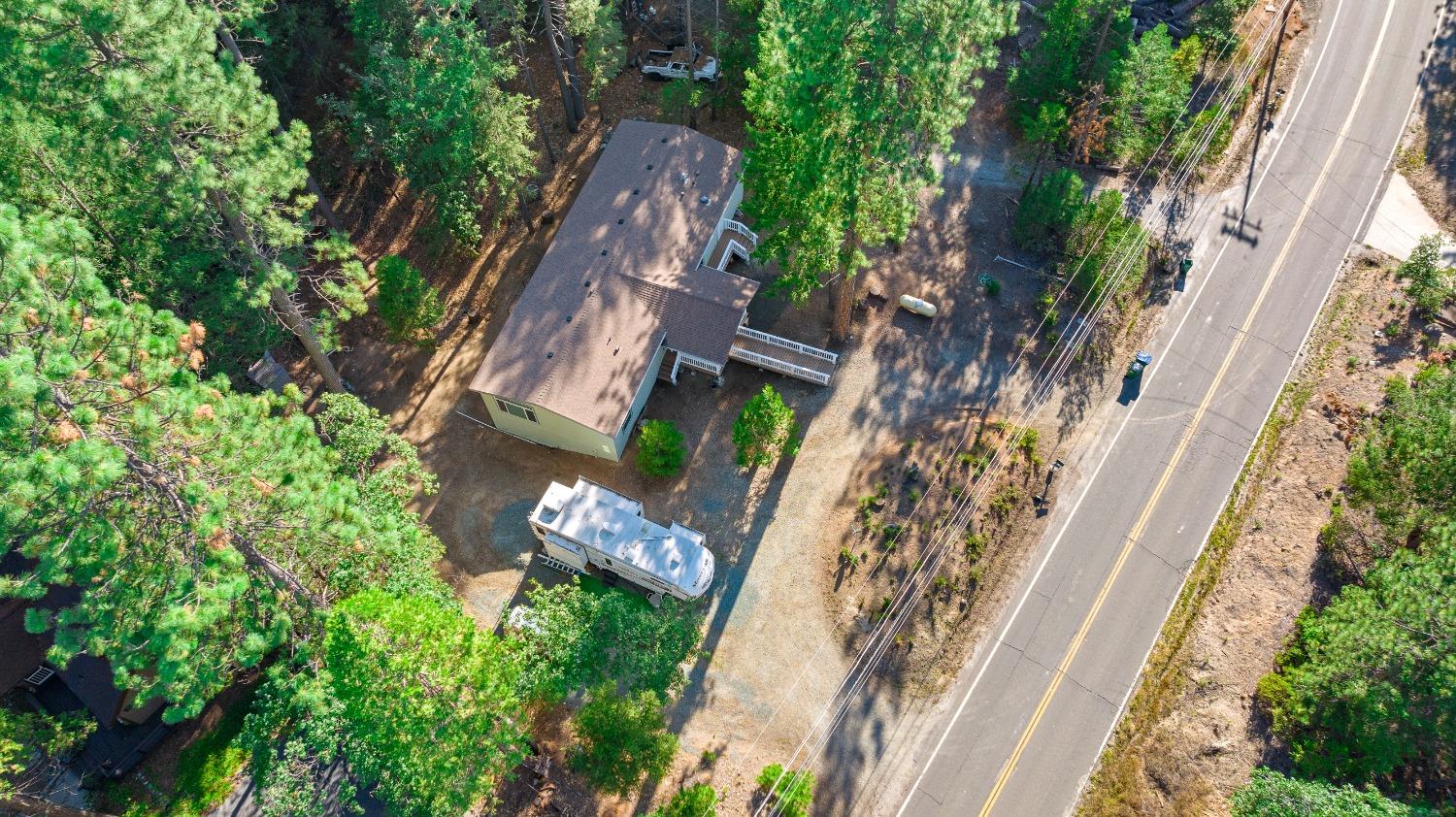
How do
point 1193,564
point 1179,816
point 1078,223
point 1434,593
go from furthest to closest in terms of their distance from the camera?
point 1078,223, point 1193,564, point 1179,816, point 1434,593

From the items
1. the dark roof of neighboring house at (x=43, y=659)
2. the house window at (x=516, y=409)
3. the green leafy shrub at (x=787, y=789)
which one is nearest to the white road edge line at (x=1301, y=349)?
the green leafy shrub at (x=787, y=789)

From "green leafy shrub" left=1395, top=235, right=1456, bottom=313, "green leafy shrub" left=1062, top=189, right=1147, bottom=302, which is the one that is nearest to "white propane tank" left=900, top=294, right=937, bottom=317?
"green leafy shrub" left=1062, top=189, right=1147, bottom=302

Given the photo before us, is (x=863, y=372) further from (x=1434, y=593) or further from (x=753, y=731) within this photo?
(x=1434, y=593)

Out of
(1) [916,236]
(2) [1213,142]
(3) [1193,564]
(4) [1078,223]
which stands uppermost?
(2) [1213,142]

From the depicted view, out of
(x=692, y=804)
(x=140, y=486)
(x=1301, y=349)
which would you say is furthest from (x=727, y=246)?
(x=1301, y=349)

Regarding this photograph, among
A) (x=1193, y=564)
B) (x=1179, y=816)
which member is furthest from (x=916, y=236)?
(x=1179, y=816)

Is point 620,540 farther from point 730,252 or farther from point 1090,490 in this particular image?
point 1090,490

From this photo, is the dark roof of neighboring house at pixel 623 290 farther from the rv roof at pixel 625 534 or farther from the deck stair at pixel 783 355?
the rv roof at pixel 625 534
